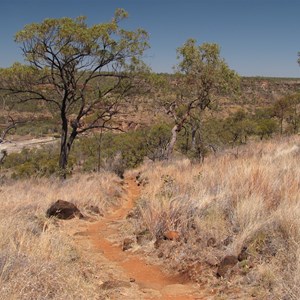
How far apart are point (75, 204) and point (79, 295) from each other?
19.7ft

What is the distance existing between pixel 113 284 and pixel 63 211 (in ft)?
13.6

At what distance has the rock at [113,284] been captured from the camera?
4.68 m

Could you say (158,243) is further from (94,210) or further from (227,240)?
(94,210)

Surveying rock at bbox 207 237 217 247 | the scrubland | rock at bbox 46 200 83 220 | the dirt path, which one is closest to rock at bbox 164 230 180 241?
the scrubland

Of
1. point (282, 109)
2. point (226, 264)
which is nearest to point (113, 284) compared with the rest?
point (226, 264)

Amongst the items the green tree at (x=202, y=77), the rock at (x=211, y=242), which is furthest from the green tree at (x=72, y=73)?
the rock at (x=211, y=242)

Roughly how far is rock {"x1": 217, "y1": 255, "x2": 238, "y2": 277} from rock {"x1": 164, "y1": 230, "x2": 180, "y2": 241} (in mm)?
1252

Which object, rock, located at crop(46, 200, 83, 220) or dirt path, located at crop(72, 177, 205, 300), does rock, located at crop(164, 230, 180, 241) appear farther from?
rock, located at crop(46, 200, 83, 220)

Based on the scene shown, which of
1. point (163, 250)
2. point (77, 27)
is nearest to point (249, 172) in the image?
point (163, 250)

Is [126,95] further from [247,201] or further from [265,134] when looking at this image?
[265,134]

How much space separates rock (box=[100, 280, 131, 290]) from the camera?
15.4ft

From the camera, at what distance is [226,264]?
4.73 meters

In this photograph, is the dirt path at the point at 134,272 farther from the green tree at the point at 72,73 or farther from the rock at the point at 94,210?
the green tree at the point at 72,73

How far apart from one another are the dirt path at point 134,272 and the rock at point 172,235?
0.52 meters
